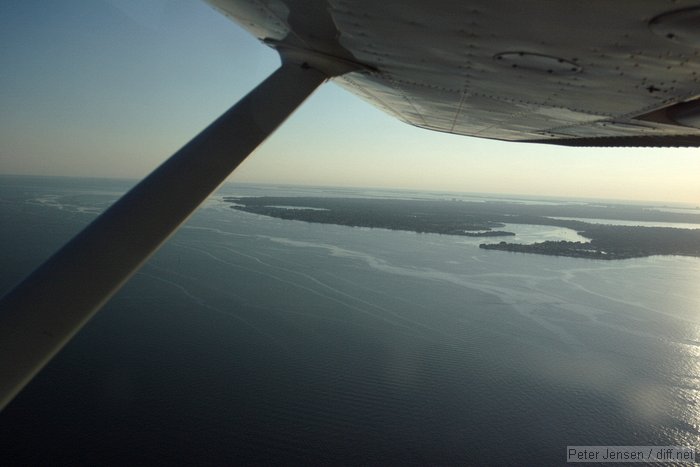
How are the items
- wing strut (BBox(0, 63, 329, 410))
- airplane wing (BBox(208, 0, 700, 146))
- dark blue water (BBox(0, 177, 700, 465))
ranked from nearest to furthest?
airplane wing (BBox(208, 0, 700, 146)) → wing strut (BBox(0, 63, 329, 410)) → dark blue water (BBox(0, 177, 700, 465))

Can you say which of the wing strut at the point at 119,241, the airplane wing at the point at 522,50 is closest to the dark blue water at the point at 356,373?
the airplane wing at the point at 522,50

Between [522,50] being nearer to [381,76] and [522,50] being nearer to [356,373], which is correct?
[381,76]

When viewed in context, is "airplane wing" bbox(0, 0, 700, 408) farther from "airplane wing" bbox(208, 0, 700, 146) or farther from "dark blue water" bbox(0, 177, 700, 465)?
"dark blue water" bbox(0, 177, 700, 465)

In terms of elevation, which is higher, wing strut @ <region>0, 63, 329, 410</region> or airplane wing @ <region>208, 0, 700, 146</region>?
airplane wing @ <region>208, 0, 700, 146</region>

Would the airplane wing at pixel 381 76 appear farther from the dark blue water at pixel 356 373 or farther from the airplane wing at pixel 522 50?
the dark blue water at pixel 356 373

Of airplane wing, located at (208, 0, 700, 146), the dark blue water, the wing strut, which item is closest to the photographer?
airplane wing, located at (208, 0, 700, 146)

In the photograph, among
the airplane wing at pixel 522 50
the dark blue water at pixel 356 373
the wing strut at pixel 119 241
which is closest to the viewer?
the airplane wing at pixel 522 50

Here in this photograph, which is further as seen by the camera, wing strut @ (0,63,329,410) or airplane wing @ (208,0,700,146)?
wing strut @ (0,63,329,410)

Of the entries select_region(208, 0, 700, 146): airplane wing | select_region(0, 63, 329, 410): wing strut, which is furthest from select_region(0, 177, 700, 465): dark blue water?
select_region(0, 63, 329, 410): wing strut

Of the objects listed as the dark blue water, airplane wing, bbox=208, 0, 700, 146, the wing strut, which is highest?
airplane wing, bbox=208, 0, 700, 146
